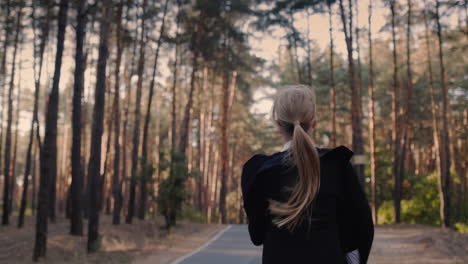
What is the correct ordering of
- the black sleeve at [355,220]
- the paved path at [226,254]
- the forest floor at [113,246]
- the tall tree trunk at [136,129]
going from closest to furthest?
the black sleeve at [355,220] < the paved path at [226,254] < the forest floor at [113,246] < the tall tree trunk at [136,129]

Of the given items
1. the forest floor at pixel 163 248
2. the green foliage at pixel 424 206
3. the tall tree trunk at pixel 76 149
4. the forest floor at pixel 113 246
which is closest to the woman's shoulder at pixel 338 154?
the forest floor at pixel 163 248

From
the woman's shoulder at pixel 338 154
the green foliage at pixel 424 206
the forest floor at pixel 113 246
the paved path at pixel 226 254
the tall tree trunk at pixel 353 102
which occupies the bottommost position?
the forest floor at pixel 113 246

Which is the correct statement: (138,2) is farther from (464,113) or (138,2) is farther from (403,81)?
(464,113)

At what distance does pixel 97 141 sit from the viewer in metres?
15.5

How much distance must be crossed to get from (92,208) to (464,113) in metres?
35.0

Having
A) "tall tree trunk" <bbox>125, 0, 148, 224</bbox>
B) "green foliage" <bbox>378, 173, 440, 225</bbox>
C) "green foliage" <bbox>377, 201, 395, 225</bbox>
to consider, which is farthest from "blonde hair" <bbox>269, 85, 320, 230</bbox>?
"green foliage" <bbox>377, 201, 395, 225</bbox>

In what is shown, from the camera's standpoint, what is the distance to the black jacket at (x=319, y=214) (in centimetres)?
233

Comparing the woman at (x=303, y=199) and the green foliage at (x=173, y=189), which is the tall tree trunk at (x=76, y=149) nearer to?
the green foliage at (x=173, y=189)

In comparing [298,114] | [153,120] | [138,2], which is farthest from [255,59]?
[298,114]

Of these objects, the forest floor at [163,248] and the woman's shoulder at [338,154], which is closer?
the woman's shoulder at [338,154]

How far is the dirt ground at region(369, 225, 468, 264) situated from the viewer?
1300cm

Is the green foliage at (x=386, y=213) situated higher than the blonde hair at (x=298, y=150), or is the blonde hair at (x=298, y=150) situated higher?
the blonde hair at (x=298, y=150)

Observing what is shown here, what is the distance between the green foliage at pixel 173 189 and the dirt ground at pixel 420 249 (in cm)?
890

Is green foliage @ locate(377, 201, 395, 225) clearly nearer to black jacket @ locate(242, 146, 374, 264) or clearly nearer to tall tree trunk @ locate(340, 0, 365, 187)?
tall tree trunk @ locate(340, 0, 365, 187)
